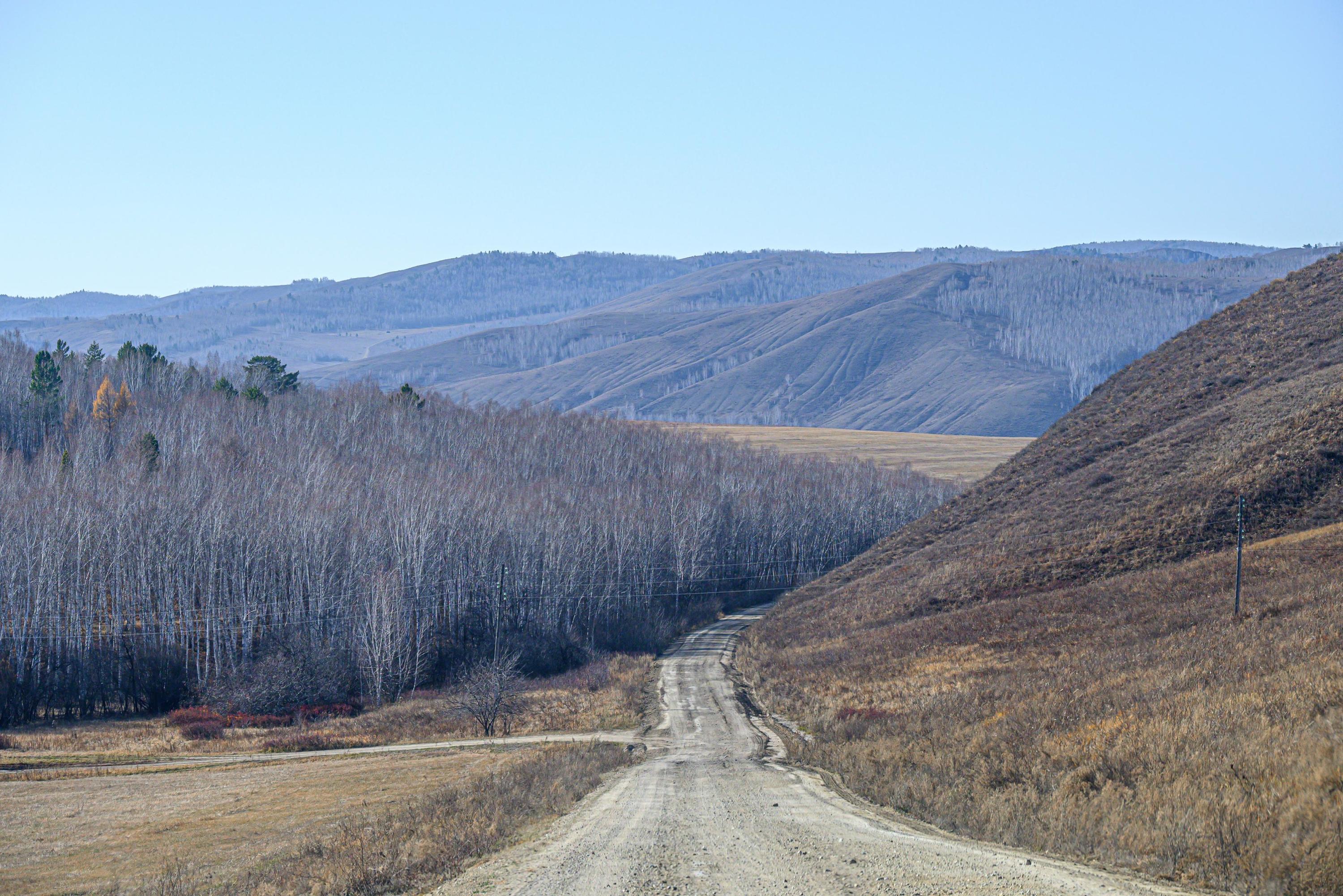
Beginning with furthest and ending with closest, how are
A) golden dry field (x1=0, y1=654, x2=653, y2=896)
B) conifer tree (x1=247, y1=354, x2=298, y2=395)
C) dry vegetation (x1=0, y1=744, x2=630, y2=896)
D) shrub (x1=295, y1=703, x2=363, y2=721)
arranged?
1. conifer tree (x1=247, y1=354, x2=298, y2=395)
2. shrub (x1=295, y1=703, x2=363, y2=721)
3. golden dry field (x1=0, y1=654, x2=653, y2=896)
4. dry vegetation (x1=0, y1=744, x2=630, y2=896)

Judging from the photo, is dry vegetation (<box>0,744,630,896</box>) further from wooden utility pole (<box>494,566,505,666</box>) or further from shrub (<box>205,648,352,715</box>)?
wooden utility pole (<box>494,566,505,666</box>)

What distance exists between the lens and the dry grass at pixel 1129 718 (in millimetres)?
14070

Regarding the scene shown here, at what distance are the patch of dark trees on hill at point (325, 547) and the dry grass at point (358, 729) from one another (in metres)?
4.56

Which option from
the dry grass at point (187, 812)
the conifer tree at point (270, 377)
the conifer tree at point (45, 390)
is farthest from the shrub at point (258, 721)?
the conifer tree at point (270, 377)

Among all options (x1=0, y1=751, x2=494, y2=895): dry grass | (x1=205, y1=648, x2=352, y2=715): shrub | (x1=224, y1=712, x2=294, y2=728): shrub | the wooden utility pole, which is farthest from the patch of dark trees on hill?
(x1=0, y1=751, x2=494, y2=895): dry grass

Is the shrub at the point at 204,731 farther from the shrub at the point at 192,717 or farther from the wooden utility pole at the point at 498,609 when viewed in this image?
the wooden utility pole at the point at 498,609

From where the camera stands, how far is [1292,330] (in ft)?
225

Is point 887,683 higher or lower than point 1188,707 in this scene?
lower

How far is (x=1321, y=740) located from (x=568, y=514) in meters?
65.4

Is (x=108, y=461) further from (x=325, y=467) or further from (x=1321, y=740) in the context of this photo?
(x=1321, y=740)

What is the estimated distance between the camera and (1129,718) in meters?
21.3

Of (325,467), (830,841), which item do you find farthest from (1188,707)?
(325,467)

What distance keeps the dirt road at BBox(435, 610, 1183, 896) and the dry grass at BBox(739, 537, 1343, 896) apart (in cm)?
136

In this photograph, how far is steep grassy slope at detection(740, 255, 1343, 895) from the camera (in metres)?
15.5
